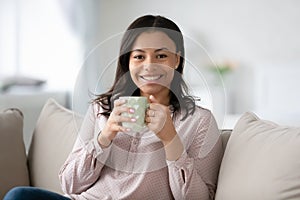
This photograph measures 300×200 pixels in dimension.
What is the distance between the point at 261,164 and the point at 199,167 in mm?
177

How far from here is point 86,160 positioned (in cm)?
141

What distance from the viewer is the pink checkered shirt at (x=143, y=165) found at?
Result: 4.35ft

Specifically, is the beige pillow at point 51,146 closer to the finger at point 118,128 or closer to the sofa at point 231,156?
the sofa at point 231,156

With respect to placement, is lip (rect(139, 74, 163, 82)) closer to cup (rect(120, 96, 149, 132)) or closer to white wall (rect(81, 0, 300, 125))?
cup (rect(120, 96, 149, 132))

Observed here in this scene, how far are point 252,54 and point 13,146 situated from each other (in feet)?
8.40

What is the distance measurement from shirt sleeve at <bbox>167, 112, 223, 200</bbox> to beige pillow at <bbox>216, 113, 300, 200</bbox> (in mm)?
38

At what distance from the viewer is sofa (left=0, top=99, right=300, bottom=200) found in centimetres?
124

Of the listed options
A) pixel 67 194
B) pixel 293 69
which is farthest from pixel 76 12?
pixel 67 194

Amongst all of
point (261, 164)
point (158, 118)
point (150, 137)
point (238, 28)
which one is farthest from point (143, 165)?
point (238, 28)

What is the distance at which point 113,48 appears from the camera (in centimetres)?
122

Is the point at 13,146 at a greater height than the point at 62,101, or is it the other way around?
the point at 13,146

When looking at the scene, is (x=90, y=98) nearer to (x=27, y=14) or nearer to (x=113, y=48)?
(x=113, y=48)

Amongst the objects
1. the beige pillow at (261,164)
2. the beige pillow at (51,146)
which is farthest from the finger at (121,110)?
the beige pillow at (51,146)

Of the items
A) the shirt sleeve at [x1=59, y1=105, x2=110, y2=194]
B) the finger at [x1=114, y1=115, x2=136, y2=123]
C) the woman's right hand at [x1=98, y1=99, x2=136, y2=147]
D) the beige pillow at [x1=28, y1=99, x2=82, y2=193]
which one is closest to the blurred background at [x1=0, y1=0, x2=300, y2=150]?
the beige pillow at [x1=28, y1=99, x2=82, y2=193]
